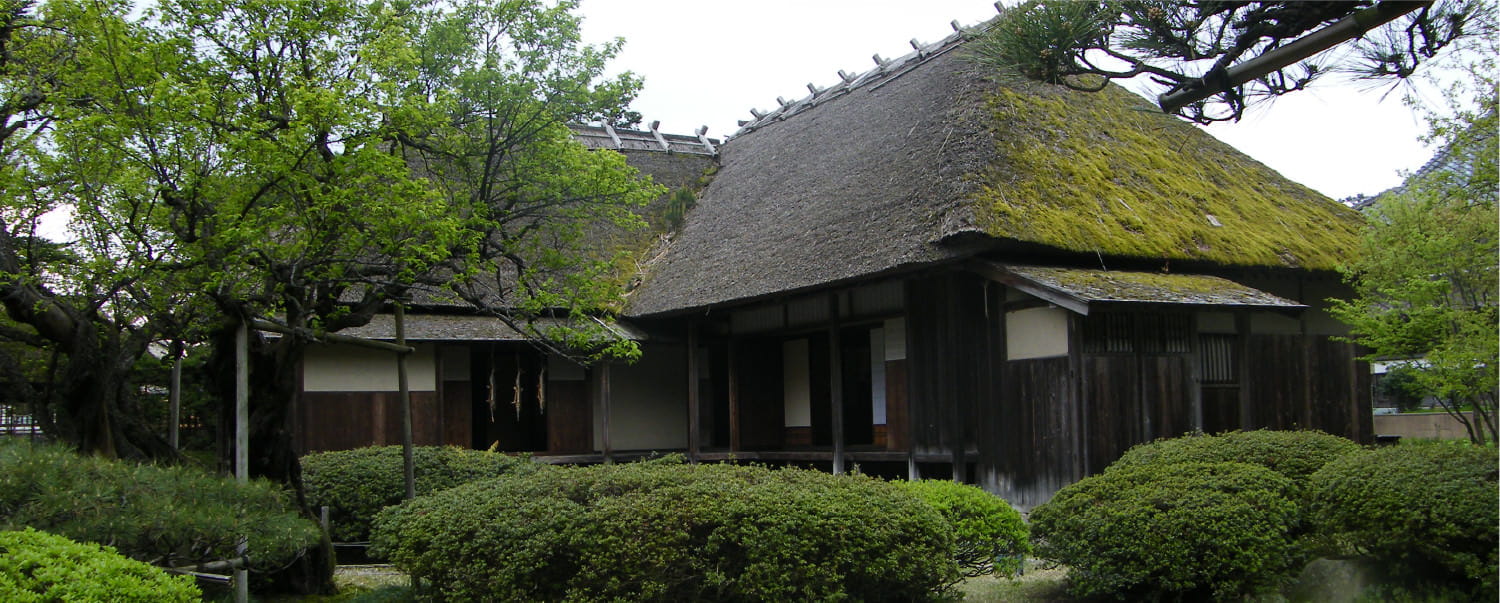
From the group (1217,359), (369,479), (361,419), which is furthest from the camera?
(361,419)

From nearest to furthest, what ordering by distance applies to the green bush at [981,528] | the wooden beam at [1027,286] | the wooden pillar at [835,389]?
1. the green bush at [981,528]
2. the wooden beam at [1027,286]
3. the wooden pillar at [835,389]

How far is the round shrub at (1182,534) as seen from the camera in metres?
6.90

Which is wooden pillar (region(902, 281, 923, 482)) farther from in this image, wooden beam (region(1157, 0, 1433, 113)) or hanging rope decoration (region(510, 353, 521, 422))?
wooden beam (region(1157, 0, 1433, 113))

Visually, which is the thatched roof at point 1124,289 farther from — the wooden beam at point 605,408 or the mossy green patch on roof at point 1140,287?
the wooden beam at point 605,408

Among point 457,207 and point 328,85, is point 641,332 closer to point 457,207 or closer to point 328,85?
point 457,207

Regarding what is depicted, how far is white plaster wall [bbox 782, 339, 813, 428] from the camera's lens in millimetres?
15789

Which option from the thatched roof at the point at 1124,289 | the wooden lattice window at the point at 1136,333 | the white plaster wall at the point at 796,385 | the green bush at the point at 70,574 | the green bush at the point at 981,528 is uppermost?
the thatched roof at the point at 1124,289

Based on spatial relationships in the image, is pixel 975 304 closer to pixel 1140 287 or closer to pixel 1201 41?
pixel 1140 287

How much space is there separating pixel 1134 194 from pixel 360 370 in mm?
9547

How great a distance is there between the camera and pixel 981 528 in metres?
7.75

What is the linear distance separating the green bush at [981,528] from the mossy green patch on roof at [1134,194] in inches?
135

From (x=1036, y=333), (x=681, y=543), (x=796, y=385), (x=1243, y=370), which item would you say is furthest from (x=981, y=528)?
(x=796, y=385)

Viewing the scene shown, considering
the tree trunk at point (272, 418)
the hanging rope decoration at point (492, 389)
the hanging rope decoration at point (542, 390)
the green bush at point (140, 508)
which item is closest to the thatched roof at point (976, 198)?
the hanging rope decoration at point (542, 390)

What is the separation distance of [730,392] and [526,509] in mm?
9480
